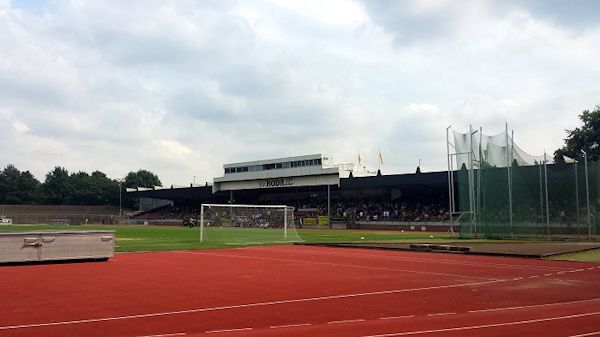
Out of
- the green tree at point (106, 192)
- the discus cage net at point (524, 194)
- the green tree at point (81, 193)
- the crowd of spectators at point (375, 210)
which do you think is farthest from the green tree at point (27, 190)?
the discus cage net at point (524, 194)

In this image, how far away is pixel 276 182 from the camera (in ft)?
298

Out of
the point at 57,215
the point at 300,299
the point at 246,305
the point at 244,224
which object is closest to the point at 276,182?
the point at 57,215

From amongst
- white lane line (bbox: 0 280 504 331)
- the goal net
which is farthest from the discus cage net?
white lane line (bbox: 0 280 504 331)

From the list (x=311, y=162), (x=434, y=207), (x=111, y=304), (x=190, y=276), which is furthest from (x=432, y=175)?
(x=111, y=304)

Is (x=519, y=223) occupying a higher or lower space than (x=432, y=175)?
lower

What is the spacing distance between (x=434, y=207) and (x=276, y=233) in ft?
126

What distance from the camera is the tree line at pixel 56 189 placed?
143 m

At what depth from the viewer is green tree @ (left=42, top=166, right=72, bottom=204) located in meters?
148

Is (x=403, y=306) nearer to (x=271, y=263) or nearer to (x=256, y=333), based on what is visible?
(x=256, y=333)

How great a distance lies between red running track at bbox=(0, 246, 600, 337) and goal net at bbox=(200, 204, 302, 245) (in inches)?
617

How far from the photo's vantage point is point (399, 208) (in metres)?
76.1

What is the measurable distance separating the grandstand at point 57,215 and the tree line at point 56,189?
16.3 meters

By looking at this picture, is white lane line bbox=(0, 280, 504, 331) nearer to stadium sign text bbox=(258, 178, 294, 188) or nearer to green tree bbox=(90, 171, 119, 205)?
stadium sign text bbox=(258, 178, 294, 188)

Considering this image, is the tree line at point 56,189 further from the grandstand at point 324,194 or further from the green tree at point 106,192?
the grandstand at point 324,194
